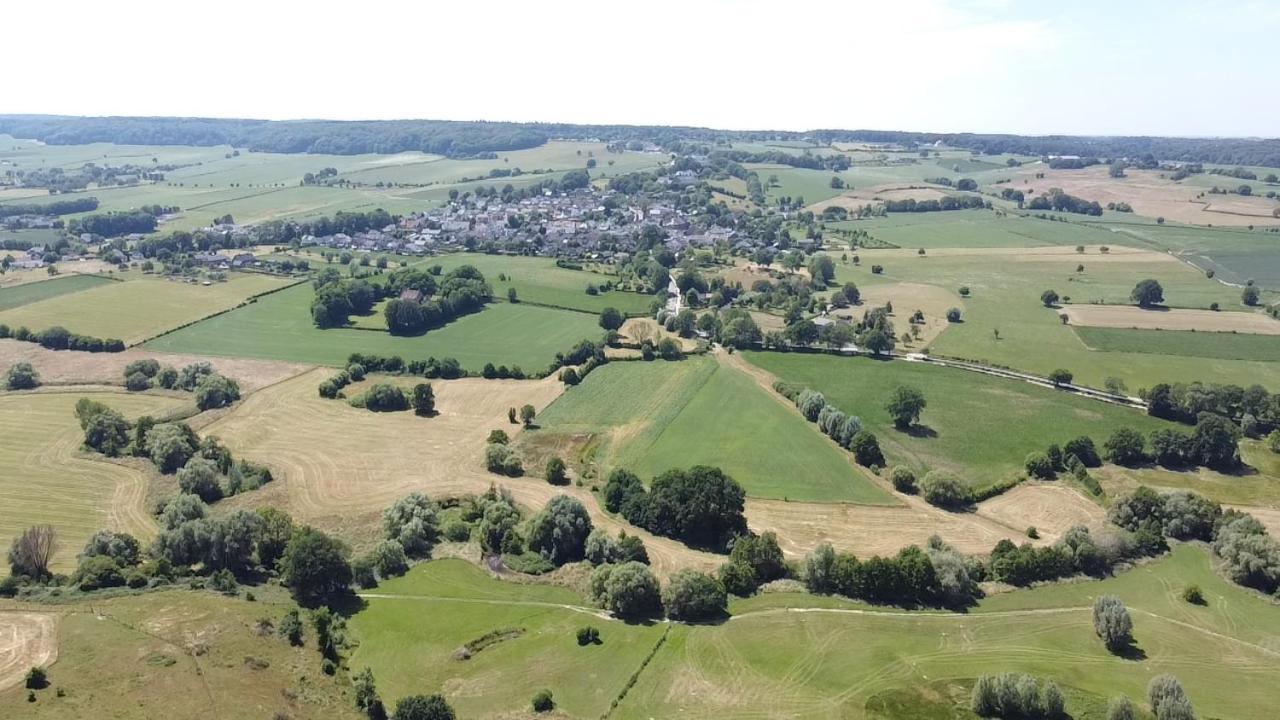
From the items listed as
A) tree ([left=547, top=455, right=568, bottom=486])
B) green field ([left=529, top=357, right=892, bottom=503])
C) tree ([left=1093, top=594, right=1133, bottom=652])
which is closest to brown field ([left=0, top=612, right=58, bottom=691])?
tree ([left=547, top=455, right=568, bottom=486])

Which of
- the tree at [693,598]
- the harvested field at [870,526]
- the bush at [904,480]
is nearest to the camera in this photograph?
the tree at [693,598]

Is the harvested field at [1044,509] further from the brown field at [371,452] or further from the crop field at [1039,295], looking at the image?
the crop field at [1039,295]

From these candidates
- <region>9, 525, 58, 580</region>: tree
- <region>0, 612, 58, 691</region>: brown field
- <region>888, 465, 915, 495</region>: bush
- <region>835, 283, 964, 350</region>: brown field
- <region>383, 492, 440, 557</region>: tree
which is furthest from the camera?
<region>835, 283, 964, 350</region>: brown field

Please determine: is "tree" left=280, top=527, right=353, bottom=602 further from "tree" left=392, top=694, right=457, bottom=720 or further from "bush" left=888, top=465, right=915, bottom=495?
"bush" left=888, top=465, right=915, bottom=495

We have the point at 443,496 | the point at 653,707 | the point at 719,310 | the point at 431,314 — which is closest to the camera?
the point at 653,707

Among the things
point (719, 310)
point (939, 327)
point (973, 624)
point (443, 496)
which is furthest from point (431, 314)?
point (973, 624)

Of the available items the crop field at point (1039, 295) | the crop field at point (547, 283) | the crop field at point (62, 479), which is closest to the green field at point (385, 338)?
the crop field at point (547, 283)

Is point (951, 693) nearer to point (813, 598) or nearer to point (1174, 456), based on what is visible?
point (813, 598)
